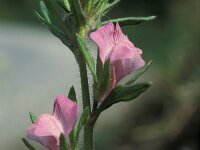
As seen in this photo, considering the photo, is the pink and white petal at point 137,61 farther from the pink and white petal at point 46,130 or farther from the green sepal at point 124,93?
the pink and white petal at point 46,130

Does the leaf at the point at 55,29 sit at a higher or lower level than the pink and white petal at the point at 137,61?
higher

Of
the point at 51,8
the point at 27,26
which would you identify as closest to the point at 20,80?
the point at 27,26

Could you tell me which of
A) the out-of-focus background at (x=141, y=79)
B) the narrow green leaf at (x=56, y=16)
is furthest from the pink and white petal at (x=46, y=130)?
the out-of-focus background at (x=141, y=79)

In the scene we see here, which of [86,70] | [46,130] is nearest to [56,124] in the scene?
[46,130]

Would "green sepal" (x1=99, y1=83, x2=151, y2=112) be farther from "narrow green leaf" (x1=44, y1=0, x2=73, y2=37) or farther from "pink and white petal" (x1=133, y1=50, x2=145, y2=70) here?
"narrow green leaf" (x1=44, y1=0, x2=73, y2=37)

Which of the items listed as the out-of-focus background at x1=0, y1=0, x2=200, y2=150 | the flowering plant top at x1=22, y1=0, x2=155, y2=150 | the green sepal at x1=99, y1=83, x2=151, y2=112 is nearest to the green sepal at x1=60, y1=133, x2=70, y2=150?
the flowering plant top at x1=22, y1=0, x2=155, y2=150

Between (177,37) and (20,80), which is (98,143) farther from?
(177,37)
